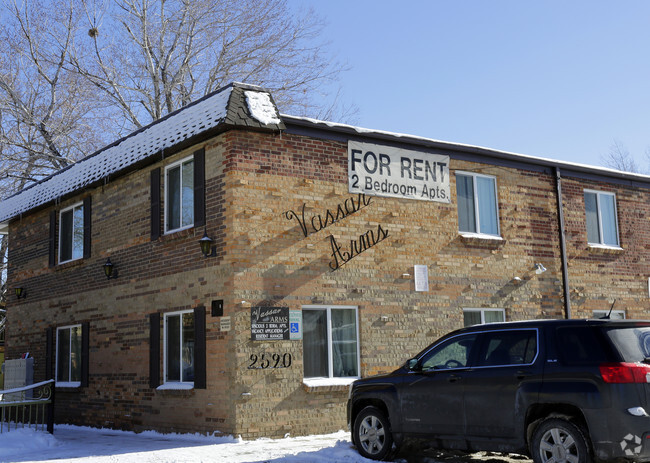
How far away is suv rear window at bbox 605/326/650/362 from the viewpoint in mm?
8211

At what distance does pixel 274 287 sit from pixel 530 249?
659 cm

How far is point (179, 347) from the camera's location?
14484 mm

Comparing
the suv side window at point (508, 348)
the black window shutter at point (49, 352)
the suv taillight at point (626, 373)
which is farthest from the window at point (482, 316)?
the black window shutter at point (49, 352)

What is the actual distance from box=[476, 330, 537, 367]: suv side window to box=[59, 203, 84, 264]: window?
37.8ft

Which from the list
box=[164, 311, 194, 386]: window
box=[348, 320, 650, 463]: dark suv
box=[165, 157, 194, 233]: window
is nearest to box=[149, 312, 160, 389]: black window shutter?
box=[164, 311, 194, 386]: window

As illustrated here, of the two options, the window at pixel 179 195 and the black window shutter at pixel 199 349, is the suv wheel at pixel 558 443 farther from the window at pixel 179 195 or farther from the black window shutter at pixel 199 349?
the window at pixel 179 195

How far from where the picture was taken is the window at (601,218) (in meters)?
18.6

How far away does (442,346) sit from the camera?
9.98 m

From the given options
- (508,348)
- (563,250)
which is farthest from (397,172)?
(508,348)

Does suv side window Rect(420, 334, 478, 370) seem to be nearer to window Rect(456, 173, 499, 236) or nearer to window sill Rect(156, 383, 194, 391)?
window sill Rect(156, 383, 194, 391)

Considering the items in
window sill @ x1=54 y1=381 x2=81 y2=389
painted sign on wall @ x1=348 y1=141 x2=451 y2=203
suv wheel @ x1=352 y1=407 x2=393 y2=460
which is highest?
painted sign on wall @ x1=348 y1=141 x2=451 y2=203

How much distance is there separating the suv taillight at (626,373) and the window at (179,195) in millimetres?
8669

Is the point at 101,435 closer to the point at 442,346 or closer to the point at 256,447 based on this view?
the point at 256,447

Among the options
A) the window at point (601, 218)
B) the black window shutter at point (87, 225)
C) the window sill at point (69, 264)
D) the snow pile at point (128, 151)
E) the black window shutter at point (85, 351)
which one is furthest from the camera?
the window at point (601, 218)
